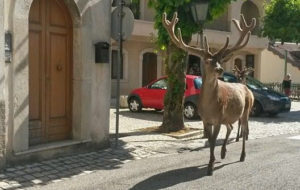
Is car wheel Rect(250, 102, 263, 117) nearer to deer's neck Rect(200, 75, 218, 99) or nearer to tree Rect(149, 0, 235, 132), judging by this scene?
tree Rect(149, 0, 235, 132)

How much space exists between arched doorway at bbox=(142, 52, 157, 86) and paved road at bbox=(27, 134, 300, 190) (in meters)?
17.0

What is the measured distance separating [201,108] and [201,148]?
235 cm

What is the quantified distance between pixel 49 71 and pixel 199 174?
3.52 m

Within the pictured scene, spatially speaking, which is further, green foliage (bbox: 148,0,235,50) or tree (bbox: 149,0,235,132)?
tree (bbox: 149,0,235,132)

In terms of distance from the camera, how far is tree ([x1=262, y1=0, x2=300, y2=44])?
25.1m

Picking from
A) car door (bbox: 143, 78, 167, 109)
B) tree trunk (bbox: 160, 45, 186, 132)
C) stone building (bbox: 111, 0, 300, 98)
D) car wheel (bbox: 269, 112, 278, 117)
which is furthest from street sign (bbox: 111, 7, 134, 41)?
stone building (bbox: 111, 0, 300, 98)

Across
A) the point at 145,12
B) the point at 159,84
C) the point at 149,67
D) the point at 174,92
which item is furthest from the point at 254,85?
the point at 149,67

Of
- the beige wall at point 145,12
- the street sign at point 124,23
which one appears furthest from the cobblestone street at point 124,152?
the beige wall at point 145,12

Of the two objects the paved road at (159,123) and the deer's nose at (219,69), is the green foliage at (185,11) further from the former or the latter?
the deer's nose at (219,69)

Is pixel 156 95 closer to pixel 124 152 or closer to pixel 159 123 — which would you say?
pixel 159 123

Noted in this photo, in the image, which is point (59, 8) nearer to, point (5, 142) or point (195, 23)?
point (5, 142)

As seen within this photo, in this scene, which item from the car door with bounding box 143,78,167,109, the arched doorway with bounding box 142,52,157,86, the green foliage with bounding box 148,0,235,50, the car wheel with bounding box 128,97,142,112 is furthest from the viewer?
the arched doorway with bounding box 142,52,157,86

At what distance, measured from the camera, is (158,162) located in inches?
374

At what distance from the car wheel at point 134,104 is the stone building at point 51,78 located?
28.4ft
